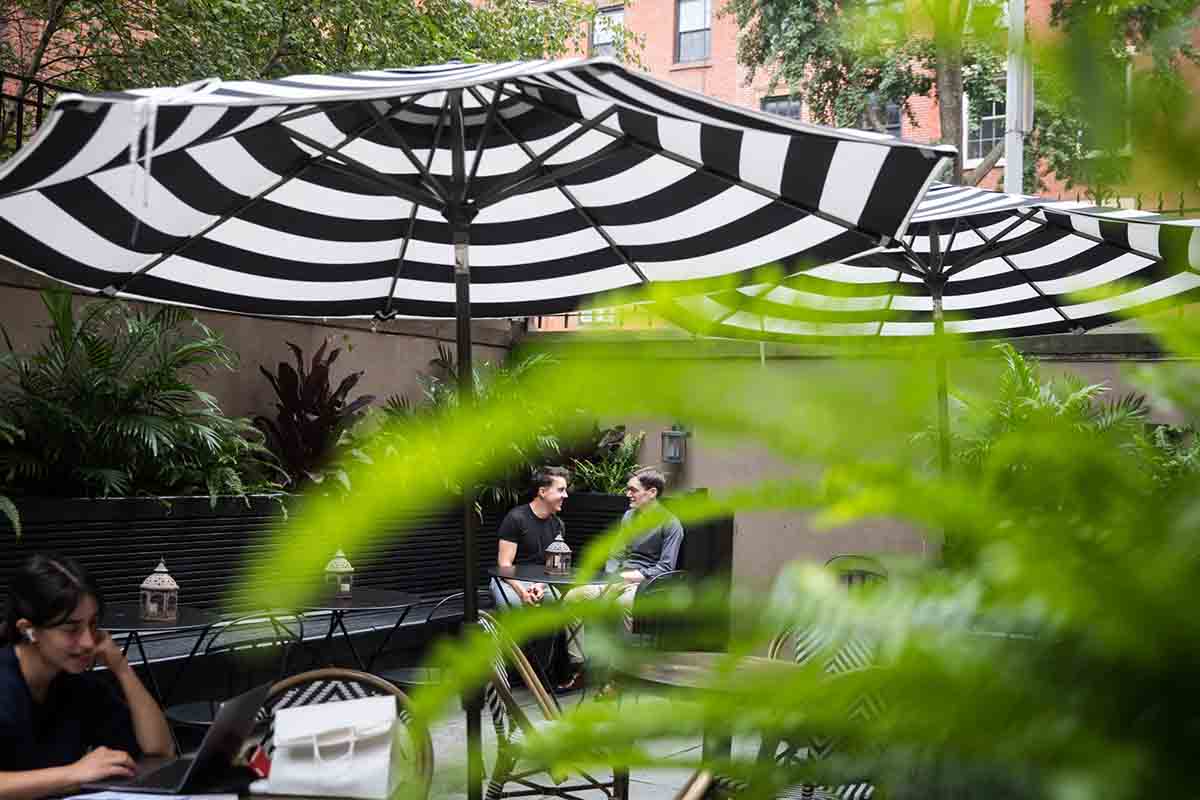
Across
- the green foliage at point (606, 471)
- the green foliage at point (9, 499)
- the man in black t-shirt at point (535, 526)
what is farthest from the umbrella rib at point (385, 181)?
the green foliage at point (606, 471)

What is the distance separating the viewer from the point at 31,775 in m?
3.26

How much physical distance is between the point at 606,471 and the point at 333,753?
28.9 feet

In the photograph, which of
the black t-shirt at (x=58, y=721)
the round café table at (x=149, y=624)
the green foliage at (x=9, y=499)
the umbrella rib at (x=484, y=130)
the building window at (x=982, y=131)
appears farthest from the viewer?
the building window at (x=982, y=131)

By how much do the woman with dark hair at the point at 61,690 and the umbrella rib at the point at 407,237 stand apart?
2.08 m

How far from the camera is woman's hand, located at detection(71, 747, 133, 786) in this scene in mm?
3303

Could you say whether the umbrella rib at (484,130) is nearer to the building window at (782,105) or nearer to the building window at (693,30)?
the building window at (782,105)

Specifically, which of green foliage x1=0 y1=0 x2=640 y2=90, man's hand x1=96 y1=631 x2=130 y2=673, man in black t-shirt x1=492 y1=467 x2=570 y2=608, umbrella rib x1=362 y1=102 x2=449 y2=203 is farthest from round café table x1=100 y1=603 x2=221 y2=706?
green foliage x1=0 y1=0 x2=640 y2=90

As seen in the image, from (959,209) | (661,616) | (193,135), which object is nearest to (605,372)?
(661,616)

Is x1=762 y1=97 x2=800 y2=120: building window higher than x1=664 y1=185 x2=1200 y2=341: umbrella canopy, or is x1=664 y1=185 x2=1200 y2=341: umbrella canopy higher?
x1=762 y1=97 x2=800 y2=120: building window

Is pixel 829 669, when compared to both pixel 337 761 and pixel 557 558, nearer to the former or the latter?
pixel 337 761

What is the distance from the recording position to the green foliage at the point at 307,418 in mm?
Result: 9891

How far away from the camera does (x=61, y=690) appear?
3.68 metres

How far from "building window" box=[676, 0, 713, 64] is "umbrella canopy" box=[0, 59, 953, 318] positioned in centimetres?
2398

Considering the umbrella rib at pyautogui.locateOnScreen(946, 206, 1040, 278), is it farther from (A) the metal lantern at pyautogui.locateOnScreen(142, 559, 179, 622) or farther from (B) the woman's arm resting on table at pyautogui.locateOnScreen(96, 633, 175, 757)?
(B) the woman's arm resting on table at pyautogui.locateOnScreen(96, 633, 175, 757)
